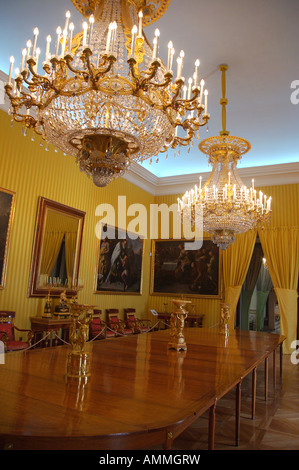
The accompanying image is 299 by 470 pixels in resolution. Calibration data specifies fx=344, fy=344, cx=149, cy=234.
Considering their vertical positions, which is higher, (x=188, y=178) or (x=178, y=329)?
(x=188, y=178)

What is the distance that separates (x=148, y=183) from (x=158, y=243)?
82.6 inches

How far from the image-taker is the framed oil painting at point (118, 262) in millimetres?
9492

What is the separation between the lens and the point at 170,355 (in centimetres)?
357

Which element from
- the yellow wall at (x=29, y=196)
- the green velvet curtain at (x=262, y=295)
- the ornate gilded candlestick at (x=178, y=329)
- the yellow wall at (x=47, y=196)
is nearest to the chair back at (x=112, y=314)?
the yellow wall at (x=47, y=196)

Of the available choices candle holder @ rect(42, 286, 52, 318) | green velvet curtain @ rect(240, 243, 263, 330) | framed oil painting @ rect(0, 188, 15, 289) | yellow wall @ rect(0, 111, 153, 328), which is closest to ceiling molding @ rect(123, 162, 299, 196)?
yellow wall @ rect(0, 111, 153, 328)

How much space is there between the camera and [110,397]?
205cm

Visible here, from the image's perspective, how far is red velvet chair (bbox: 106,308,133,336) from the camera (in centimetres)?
870

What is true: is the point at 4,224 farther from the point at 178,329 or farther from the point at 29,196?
the point at 178,329

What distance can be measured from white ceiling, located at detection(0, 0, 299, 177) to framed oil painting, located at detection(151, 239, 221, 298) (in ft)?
15.1

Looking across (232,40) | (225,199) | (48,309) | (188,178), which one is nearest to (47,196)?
(48,309)

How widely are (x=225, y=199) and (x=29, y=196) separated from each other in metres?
4.04

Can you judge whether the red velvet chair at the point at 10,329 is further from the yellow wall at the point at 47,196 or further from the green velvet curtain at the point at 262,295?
the green velvet curtain at the point at 262,295

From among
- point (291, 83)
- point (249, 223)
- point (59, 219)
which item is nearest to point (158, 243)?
point (59, 219)

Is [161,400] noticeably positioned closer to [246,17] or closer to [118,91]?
[118,91]
